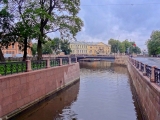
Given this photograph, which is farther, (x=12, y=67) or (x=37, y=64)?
(x=37, y=64)

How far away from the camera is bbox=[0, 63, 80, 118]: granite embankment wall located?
11391 millimetres

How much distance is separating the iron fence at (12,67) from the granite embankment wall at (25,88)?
44 cm

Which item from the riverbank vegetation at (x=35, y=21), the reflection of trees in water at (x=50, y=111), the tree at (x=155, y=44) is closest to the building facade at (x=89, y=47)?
the tree at (x=155, y=44)

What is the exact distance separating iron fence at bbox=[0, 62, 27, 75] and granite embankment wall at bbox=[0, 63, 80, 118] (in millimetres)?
435

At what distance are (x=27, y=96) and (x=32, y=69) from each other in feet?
8.27

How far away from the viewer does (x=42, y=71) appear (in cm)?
1681

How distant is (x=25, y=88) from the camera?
45.0 feet

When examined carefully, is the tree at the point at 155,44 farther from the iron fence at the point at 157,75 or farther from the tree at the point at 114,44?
the iron fence at the point at 157,75

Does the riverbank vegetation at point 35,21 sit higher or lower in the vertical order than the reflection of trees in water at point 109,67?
higher

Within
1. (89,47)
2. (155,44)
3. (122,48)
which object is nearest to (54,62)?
(155,44)

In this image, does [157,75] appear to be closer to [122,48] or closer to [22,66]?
[22,66]

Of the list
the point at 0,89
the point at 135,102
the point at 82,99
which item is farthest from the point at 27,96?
the point at 135,102

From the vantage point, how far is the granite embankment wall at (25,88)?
11391 millimetres

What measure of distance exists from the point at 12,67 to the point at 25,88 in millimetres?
1594
